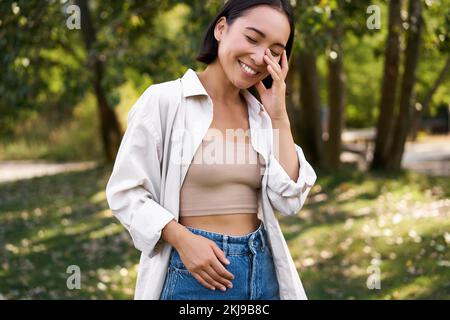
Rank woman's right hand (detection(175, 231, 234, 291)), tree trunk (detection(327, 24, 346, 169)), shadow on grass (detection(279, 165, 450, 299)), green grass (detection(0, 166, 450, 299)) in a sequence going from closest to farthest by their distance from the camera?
woman's right hand (detection(175, 231, 234, 291)), shadow on grass (detection(279, 165, 450, 299)), green grass (detection(0, 166, 450, 299)), tree trunk (detection(327, 24, 346, 169))

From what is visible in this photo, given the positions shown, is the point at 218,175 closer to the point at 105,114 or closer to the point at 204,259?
the point at 204,259

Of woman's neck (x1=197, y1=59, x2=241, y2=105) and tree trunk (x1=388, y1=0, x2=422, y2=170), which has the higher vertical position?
woman's neck (x1=197, y1=59, x2=241, y2=105)

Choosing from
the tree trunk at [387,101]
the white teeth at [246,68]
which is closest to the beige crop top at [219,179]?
the white teeth at [246,68]

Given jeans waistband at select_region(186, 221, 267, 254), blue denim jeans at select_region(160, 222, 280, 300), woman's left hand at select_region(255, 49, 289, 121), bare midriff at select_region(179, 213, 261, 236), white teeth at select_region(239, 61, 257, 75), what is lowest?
blue denim jeans at select_region(160, 222, 280, 300)

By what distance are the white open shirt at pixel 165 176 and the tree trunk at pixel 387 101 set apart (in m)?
11.5

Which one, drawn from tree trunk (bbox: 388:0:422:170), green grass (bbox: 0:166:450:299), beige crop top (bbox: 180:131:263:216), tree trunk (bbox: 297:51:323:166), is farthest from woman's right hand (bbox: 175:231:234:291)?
tree trunk (bbox: 297:51:323:166)

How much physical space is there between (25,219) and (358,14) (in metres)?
6.61

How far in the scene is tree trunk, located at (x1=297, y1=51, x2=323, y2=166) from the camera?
14945mm

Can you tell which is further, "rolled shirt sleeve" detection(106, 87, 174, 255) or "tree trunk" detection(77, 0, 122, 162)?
"tree trunk" detection(77, 0, 122, 162)

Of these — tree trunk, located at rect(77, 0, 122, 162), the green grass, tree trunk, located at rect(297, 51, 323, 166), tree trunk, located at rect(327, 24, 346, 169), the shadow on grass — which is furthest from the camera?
tree trunk, located at rect(77, 0, 122, 162)

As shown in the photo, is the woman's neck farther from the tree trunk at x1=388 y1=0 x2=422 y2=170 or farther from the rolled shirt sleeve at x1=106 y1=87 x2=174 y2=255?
the tree trunk at x1=388 y1=0 x2=422 y2=170

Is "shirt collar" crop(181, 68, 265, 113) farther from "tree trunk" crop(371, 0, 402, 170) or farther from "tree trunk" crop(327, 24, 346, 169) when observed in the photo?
"tree trunk" crop(327, 24, 346, 169)

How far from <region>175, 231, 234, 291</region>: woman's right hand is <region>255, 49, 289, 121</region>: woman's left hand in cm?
57

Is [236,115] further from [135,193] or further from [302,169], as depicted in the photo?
[135,193]
